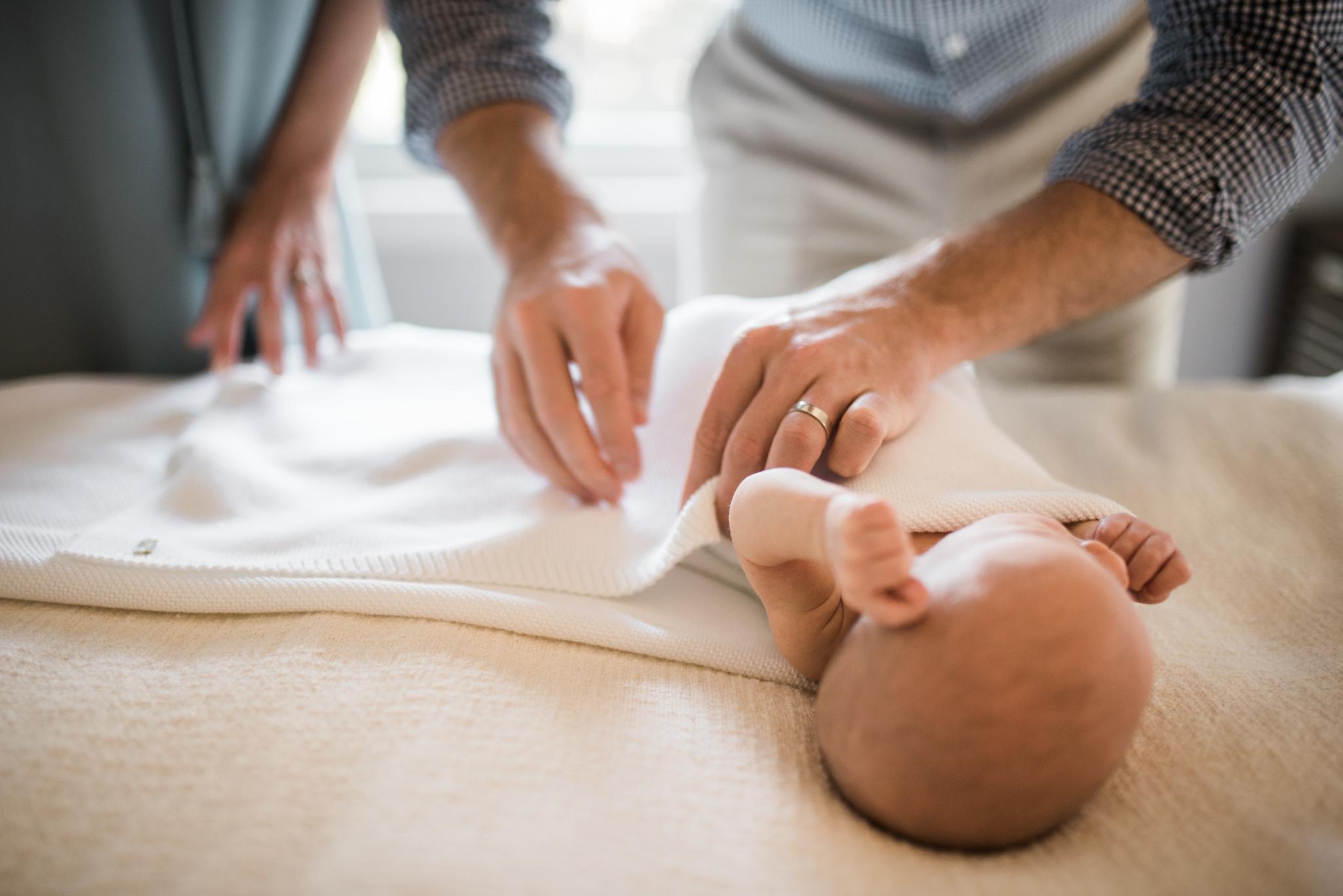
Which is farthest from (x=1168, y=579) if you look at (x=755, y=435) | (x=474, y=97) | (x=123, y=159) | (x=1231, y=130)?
(x=123, y=159)

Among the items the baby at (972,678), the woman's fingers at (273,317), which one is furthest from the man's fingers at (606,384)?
the woman's fingers at (273,317)

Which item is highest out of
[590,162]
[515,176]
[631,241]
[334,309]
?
[515,176]

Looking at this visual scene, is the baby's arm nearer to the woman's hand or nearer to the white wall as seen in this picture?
the woman's hand

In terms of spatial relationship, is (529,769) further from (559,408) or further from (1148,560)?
(1148,560)

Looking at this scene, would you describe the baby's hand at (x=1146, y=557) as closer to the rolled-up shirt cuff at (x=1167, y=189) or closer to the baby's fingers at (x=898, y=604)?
the baby's fingers at (x=898, y=604)

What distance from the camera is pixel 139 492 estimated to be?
0.86 metres

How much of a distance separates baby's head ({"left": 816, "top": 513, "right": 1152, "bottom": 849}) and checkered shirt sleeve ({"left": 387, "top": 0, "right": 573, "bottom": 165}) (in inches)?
32.9

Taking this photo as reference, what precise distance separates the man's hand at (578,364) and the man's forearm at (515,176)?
93 mm

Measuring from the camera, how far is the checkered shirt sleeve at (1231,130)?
766 mm

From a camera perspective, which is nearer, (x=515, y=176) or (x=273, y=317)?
(x=515, y=176)

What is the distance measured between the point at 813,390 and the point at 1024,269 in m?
0.27

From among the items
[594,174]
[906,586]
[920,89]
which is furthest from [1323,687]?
[594,174]

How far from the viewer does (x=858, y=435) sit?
647 millimetres

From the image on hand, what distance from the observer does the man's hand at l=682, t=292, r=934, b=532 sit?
648 millimetres
